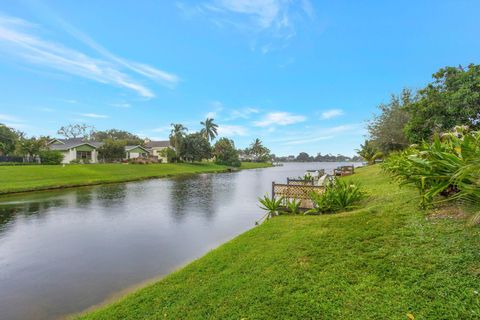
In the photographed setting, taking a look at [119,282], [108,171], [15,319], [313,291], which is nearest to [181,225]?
[119,282]

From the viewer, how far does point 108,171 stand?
32406 mm

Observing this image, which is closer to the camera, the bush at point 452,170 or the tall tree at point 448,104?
the bush at point 452,170

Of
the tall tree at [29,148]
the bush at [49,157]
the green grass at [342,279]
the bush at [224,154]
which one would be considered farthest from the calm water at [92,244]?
the bush at [224,154]

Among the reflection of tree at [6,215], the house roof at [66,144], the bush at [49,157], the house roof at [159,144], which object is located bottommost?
the reflection of tree at [6,215]

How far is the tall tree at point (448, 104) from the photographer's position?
13.6m

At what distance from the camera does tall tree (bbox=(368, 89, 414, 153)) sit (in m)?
23.4

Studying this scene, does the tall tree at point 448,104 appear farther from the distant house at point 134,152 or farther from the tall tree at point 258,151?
the tall tree at point 258,151

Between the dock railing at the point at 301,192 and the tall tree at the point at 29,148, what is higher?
the tall tree at the point at 29,148

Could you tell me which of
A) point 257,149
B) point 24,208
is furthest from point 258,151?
point 24,208

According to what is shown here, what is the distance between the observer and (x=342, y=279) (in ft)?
11.3

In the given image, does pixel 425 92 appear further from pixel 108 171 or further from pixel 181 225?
pixel 108 171

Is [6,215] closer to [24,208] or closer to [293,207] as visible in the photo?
[24,208]

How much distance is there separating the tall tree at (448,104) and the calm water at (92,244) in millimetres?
12689

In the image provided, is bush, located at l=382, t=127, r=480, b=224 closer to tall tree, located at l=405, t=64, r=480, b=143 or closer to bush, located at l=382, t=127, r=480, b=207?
bush, located at l=382, t=127, r=480, b=207
